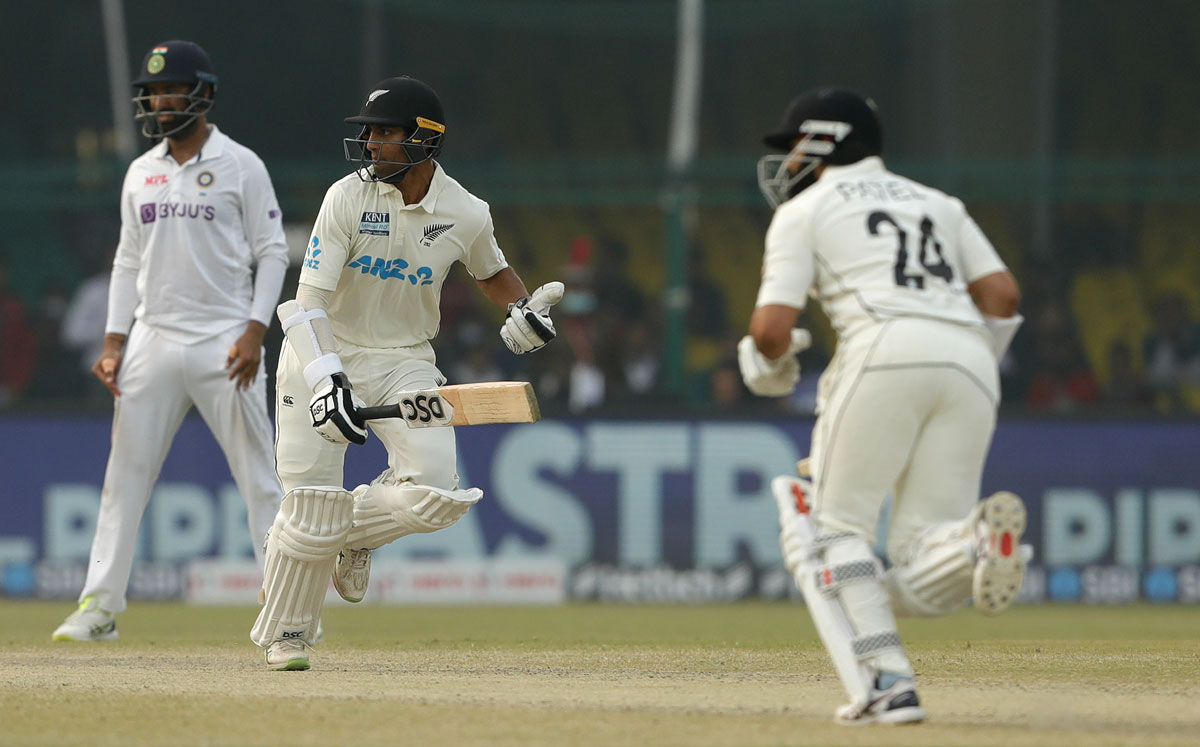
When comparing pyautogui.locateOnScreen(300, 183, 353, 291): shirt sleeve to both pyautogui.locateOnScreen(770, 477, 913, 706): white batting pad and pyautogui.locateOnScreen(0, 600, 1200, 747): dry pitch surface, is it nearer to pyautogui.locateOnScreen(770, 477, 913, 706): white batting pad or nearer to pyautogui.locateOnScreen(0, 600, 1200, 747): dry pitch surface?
pyautogui.locateOnScreen(0, 600, 1200, 747): dry pitch surface

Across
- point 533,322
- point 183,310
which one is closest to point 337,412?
point 533,322

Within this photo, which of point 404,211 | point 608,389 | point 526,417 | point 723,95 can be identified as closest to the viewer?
point 526,417

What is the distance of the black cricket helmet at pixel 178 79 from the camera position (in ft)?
24.2

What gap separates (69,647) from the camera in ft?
23.9

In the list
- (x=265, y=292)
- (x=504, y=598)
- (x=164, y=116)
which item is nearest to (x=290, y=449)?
(x=265, y=292)

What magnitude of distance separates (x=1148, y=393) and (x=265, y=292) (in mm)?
A: 8344

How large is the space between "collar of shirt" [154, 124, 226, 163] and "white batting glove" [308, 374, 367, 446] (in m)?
2.07

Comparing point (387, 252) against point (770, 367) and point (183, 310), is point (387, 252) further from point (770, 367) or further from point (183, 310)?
point (770, 367)

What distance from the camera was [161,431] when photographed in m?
7.53

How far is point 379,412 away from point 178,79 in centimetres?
223

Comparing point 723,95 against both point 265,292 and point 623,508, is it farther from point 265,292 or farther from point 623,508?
point 265,292

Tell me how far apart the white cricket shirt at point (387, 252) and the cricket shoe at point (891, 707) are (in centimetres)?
232

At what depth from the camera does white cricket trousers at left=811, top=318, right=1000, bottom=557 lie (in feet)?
15.9

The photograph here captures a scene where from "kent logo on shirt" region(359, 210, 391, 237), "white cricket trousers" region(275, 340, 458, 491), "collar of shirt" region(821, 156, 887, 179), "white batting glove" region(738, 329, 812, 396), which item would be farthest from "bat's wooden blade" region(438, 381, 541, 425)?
"collar of shirt" region(821, 156, 887, 179)
